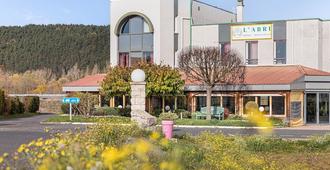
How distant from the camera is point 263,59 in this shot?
40125mm

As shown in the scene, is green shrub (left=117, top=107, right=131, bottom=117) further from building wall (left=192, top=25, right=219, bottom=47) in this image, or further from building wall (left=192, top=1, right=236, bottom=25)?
building wall (left=192, top=1, right=236, bottom=25)

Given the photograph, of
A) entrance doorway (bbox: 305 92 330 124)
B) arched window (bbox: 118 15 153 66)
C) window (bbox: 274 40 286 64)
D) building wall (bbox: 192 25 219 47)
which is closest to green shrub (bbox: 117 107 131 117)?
arched window (bbox: 118 15 153 66)

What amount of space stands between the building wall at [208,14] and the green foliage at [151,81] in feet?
26.1

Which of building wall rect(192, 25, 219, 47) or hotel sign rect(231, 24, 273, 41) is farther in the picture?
building wall rect(192, 25, 219, 47)

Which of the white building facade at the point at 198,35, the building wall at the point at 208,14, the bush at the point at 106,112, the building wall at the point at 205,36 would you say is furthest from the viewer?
the building wall at the point at 208,14

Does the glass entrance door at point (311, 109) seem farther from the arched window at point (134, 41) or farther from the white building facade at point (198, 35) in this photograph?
the arched window at point (134, 41)

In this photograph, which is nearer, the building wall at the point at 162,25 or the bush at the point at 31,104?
the building wall at the point at 162,25

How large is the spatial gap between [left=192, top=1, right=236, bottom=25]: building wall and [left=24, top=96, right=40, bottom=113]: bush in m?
16.4

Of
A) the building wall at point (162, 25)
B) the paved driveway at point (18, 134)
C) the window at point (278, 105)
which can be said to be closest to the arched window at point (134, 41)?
the building wall at point (162, 25)

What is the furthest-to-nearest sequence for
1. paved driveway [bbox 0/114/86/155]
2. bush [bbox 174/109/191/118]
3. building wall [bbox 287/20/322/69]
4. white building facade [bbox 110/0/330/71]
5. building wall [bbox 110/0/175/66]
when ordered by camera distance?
1. building wall [bbox 110/0/175/66]
2. white building facade [bbox 110/0/330/71]
3. bush [bbox 174/109/191/118]
4. building wall [bbox 287/20/322/69]
5. paved driveway [bbox 0/114/86/155]

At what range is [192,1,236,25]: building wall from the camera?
147 ft

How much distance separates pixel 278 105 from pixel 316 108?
236 centimetres

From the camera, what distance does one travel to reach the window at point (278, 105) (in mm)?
36469

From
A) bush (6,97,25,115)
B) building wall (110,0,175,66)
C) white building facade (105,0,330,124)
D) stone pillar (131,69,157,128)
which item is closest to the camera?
stone pillar (131,69,157,128)
